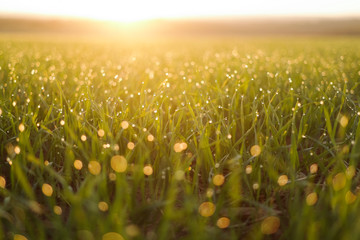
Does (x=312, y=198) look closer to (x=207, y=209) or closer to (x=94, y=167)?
(x=207, y=209)

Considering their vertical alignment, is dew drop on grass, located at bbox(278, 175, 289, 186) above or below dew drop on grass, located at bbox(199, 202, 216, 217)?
above

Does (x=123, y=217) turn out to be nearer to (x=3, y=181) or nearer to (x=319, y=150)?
(x=3, y=181)

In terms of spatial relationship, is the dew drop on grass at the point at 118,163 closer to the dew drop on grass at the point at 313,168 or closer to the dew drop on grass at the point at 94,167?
the dew drop on grass at the point at 94,167

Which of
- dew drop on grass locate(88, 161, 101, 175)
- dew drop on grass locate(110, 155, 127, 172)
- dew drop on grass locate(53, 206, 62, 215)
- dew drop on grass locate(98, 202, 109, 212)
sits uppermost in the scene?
dew drop on grass locate(110, 155, 127, 172)

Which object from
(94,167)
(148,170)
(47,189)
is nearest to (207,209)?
(148,170)

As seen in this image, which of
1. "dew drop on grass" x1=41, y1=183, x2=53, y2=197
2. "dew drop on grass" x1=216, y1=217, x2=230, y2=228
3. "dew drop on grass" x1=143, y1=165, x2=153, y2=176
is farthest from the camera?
"dew drop on grass" x1=143, y1=165, x2=153, y2=176

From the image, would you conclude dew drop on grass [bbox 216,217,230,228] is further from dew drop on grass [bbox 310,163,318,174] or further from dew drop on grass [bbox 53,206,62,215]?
dew drop on grass [bbox 53,206,62,215]

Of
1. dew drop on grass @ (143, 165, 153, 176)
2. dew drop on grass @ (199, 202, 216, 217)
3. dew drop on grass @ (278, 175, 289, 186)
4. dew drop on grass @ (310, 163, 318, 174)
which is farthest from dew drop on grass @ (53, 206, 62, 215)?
dew drop on grass @ (310, 163, 318, 174)

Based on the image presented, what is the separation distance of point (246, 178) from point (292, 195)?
168 millimetres

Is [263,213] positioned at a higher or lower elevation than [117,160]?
lower

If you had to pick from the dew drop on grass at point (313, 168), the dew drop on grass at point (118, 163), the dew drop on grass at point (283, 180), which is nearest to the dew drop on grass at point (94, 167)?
the dew drop on grass at point (118, 163)

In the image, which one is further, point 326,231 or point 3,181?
point 3,181

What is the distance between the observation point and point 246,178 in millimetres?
1171

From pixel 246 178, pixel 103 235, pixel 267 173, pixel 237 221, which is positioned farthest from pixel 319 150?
pixel 103 235
